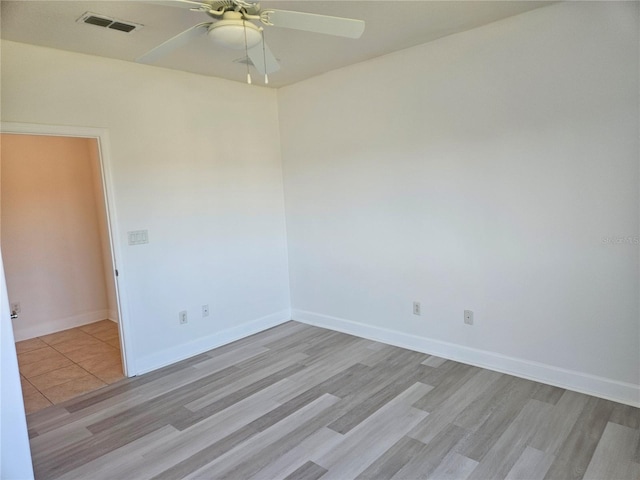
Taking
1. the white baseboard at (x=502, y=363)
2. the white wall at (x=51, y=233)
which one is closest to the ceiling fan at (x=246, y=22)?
the white baseboard at (x=502, y=363)

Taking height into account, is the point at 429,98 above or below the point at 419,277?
above

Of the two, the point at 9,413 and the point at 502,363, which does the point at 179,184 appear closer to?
the point at 9,413

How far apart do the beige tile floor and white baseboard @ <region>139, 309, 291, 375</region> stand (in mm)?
265

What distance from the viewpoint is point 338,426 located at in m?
2.69

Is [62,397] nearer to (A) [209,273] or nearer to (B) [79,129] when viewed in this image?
(A) [209,273]

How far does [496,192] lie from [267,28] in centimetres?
207

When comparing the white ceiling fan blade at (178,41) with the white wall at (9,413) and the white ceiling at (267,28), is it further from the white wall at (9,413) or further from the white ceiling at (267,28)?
the white wall at (9,413)

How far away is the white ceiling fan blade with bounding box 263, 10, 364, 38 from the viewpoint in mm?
1865

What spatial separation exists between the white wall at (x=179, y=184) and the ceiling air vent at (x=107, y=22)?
69cm

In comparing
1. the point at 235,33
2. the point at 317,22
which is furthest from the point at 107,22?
the point at 317,22

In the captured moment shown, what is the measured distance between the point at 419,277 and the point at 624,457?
1.86m

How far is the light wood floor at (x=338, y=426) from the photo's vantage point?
2.29 meters

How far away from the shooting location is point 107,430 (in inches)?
110

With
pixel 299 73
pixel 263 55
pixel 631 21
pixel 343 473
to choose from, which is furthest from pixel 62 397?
pixel 631 21
